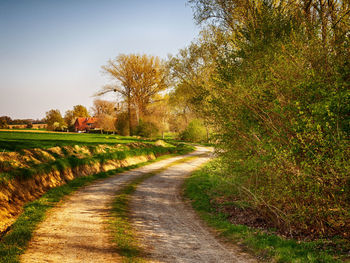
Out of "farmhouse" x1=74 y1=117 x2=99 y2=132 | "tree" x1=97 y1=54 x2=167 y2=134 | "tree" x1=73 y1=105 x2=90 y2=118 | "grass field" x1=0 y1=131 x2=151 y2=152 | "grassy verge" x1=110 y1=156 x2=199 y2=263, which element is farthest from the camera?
"tree" x1=73 y1=105 x2=90 y2=118

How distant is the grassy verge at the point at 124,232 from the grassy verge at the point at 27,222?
2135 millimetres

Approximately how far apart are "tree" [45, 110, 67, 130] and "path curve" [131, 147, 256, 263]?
57.2 meters

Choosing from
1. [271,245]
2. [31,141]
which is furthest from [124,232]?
[31,141]

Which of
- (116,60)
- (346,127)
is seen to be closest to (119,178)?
(346,127)

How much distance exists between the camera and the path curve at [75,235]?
5.40m

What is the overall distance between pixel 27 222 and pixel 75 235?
1924mm

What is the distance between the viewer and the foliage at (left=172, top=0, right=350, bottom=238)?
18.8 ft

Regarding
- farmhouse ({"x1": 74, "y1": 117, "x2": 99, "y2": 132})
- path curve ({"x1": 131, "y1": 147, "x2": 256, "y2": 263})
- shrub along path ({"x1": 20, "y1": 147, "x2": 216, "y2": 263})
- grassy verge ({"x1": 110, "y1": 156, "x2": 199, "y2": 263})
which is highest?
farmhouse ({"x1": 74, "y1": 117, "x2": 99, "y2": 132})

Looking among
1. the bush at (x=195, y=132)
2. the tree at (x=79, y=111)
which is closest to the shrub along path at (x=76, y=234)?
the bush at (x=195, y=132)

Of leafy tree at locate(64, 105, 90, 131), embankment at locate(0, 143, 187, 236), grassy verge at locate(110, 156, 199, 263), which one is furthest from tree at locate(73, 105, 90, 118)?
grassy verge at locate(110, 156, 199, 263)

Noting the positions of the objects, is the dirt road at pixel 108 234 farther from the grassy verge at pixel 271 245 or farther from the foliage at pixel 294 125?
the foliage at pixel 294 125

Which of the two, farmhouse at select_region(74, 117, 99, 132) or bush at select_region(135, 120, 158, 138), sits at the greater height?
farmhouse at select_region(74, 117, 99, 132)

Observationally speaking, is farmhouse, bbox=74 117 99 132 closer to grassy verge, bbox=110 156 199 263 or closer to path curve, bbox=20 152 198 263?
grassy verge, bbox=110 156 199 263

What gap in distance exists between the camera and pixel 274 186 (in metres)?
7.20
